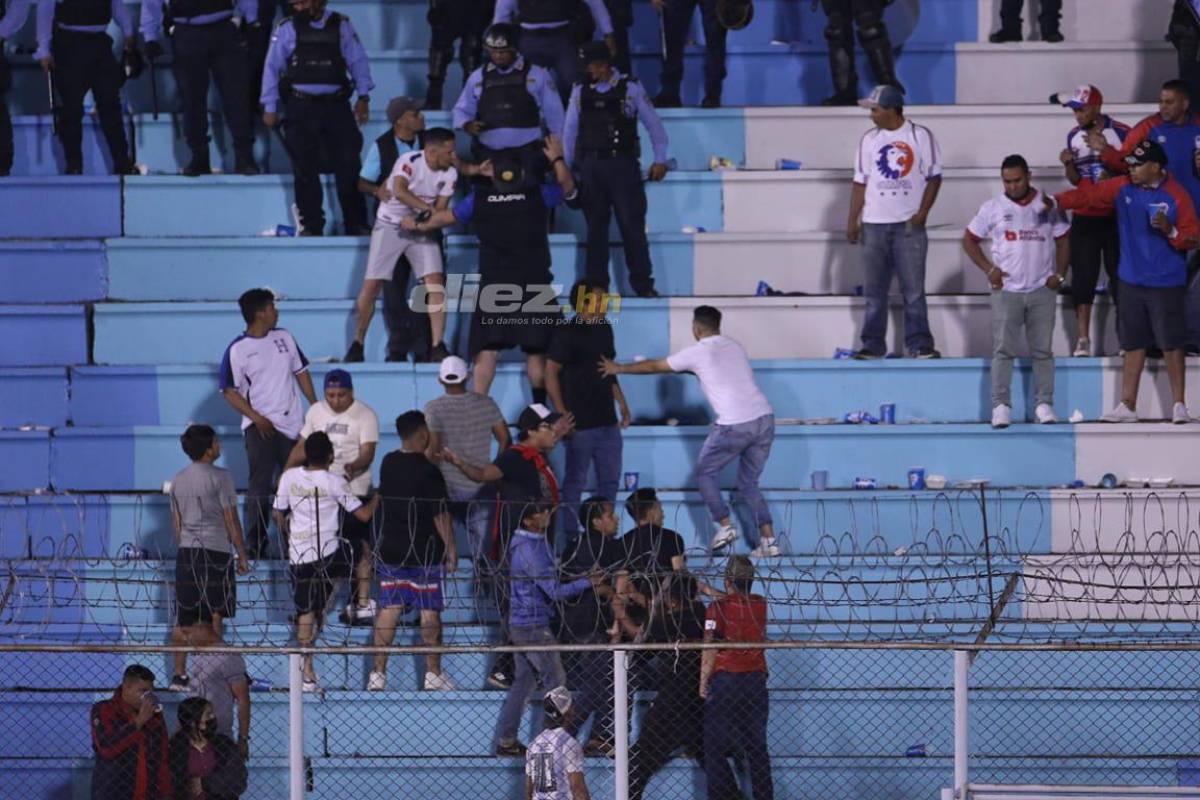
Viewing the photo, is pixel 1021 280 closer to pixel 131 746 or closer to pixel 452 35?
pixel 452 35

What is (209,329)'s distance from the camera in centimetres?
1288

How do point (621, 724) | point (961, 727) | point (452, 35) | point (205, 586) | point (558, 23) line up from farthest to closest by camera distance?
point (452, 35) < point (558, 23) < point (205, 586) < point (621, 724) < point (961, 727)

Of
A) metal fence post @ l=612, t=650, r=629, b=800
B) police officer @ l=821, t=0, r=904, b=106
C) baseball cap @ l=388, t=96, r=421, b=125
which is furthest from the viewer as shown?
police officer @ l=821, t=0, r=904, b=106

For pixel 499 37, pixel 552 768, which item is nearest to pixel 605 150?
pixel 499 37

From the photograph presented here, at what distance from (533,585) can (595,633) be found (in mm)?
425

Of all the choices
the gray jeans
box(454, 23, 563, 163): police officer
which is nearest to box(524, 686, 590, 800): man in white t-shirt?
the gray jeans

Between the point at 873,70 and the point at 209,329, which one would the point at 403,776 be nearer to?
the point at 209,329

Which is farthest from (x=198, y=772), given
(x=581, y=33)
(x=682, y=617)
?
(x=581, y=33)

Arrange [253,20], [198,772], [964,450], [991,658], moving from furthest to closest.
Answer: [253,20] < [964,450] < [991,658] < [198,772]

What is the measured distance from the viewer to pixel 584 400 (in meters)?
11.4

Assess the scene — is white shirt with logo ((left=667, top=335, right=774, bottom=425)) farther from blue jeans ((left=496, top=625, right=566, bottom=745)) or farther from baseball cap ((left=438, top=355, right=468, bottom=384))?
blue jeans ((left=496, top=625, right=566, bottom=745))

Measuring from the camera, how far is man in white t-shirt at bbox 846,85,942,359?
12312 mm

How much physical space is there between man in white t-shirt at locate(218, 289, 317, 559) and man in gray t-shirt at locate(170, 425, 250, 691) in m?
0.59

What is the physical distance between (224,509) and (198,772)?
1.63 metres
